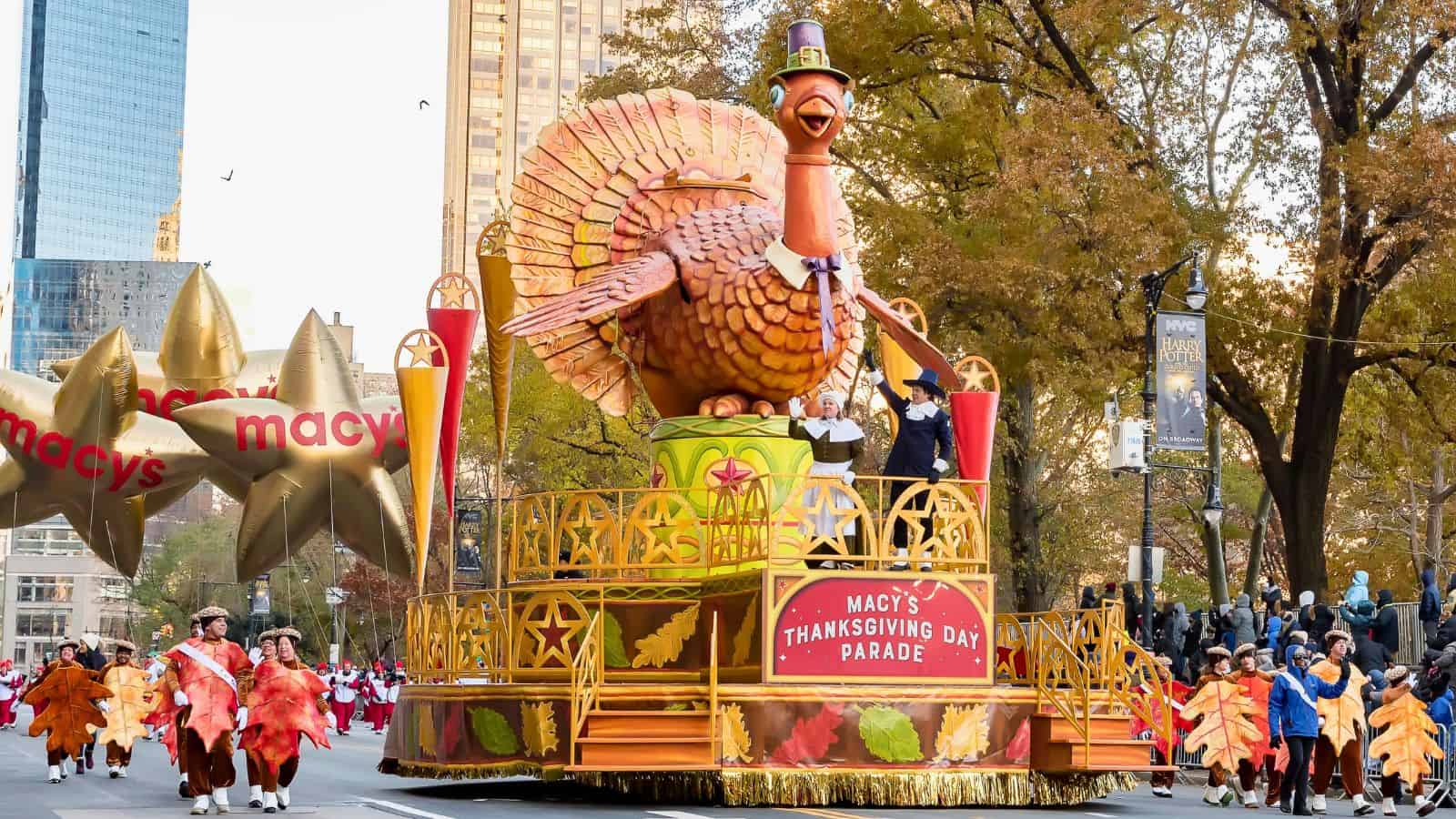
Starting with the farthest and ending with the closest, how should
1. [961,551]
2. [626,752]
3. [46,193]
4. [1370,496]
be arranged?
[46,193]
[1370,496]
[961,551]
[626,752]

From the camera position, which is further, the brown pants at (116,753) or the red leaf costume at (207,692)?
the brown pants at (116,753)

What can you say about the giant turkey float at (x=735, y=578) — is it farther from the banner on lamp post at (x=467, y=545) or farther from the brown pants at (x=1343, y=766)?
the banner on lamp post at (x=467, y=545)

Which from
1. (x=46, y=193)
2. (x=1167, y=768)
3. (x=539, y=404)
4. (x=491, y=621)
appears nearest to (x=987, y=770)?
(x=1167, y=768)

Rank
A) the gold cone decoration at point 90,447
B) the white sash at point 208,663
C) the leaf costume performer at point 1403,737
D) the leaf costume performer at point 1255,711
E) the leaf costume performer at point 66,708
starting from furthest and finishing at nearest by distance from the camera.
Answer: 1. the gold cone decoration at point 90,447
2. the leaf costume performer at point 66,708
3. the leaf costume performer at point 1255,711
4. the leaf costume performer at point 1403,737
5. the white sash at point 208,663

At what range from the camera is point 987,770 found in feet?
54.0

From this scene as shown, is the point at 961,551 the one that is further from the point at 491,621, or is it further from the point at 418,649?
the point at 418,649

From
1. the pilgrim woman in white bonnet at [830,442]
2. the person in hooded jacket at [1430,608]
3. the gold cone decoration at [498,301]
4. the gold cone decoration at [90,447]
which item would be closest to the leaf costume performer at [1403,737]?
the person in hooded jacket at [1430,608]

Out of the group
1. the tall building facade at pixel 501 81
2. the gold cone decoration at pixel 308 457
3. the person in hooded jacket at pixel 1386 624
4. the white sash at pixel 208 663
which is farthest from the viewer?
the tall building facade at pixel 501 81

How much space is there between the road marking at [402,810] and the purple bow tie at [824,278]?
5.73 metres

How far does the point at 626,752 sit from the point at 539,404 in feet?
99.4

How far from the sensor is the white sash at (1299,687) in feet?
60.3

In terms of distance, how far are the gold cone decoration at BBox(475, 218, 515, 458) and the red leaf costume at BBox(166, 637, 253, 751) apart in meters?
4.51

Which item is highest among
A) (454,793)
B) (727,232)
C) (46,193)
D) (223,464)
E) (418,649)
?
(46,193)

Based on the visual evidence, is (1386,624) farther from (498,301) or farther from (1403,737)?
(498,301)
